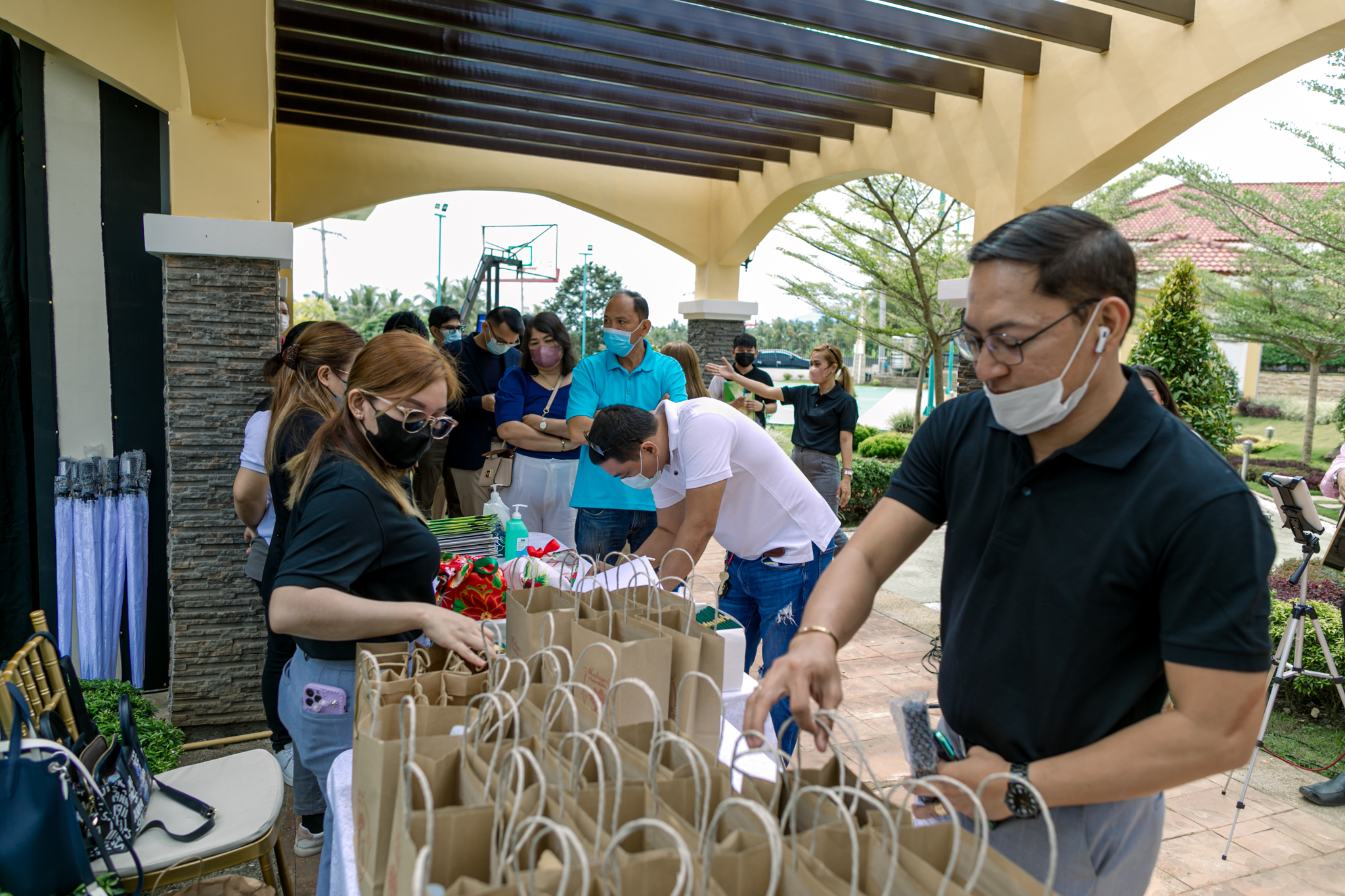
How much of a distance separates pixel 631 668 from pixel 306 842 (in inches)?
57.8

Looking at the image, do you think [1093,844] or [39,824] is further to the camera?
[39,824]

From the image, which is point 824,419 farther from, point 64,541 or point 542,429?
point 64,541

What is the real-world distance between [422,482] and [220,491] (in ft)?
6.43

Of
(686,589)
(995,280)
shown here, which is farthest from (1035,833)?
(686,589)

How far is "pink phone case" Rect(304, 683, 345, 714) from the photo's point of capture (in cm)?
187

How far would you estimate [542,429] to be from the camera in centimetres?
440

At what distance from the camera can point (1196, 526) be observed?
109cm

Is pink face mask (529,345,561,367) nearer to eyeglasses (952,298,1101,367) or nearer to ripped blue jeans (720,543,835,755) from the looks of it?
ripped blue jeans (720,543,835,755)

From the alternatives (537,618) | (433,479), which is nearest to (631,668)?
(537,618)

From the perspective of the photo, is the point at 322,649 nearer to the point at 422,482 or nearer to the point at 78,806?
the point at 78,806

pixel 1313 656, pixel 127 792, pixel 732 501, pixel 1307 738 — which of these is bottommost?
pixel 1307 738

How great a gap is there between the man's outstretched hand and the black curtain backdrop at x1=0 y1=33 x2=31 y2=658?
3.73 m

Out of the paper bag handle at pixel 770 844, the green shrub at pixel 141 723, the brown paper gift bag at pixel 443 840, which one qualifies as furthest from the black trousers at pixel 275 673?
the paper bag handle at pixel 770 844

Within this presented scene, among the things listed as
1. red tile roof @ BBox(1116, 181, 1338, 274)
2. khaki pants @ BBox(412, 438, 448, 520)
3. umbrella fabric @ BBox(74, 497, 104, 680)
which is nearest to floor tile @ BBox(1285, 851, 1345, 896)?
khaki pants @ BBox(412, 438, 448, 520)
